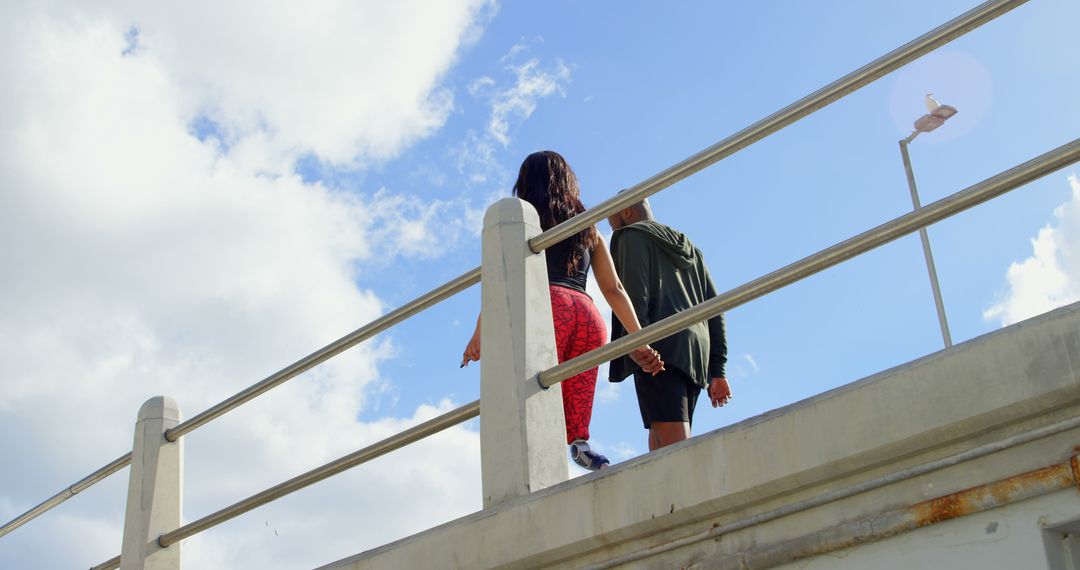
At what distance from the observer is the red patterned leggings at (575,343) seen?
489 centimetres

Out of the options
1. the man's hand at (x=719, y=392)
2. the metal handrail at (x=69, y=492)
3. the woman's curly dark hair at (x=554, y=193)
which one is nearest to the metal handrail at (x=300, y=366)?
the metal handrail at (x=69, y=492)

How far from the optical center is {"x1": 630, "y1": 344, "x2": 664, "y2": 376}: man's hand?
4.52 meters

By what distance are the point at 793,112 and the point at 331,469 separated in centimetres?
213

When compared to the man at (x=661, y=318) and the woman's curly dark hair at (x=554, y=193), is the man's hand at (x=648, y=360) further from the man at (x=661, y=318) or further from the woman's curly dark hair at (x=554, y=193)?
the woman's curly dark hair at (x=554, y=193)

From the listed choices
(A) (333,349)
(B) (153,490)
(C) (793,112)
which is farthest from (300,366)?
(C) (793,112)

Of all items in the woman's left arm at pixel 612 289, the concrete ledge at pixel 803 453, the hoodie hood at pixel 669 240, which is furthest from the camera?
the hoodie hood at pixel 669 240

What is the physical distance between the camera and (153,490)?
213 inches

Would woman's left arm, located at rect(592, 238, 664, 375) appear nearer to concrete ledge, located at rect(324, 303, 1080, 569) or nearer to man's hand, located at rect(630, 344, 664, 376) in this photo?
man's hand, located at rect(630, 344, 664, 376)

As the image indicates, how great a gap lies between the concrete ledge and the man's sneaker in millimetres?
1090

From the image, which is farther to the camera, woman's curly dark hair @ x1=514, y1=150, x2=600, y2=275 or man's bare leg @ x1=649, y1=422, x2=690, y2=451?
woman's curly dark hair @ x1=514, y1=150, x2=600, y2=275

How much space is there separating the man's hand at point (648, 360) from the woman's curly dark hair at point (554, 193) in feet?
2.14

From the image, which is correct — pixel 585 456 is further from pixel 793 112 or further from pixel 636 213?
pixel 793 112

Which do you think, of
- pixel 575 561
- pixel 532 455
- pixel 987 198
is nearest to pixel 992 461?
pixel 987 198

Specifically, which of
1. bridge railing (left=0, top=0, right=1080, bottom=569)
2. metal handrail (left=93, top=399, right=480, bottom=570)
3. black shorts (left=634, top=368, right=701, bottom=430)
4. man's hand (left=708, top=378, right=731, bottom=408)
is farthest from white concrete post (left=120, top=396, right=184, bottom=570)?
man's hand (left=708, top=378, right=731, bottom=408)
